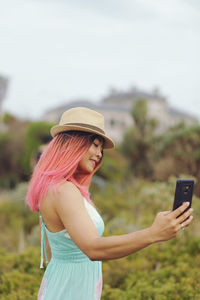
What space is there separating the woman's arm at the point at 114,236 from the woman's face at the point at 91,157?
0.34m

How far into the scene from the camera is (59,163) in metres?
1.94

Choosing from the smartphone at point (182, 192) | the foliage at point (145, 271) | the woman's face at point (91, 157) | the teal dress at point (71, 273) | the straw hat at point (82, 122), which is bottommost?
the foliage at point (145, 271)

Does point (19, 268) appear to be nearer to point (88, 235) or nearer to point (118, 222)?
point (118, 222)

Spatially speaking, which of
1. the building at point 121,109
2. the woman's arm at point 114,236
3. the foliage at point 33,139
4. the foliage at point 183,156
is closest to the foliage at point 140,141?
the foliage at point 183,156

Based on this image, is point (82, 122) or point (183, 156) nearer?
point (82, 122)

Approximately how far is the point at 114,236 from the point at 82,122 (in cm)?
72

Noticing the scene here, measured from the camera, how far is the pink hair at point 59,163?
189cm

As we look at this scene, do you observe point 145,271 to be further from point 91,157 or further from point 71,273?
point 91,157

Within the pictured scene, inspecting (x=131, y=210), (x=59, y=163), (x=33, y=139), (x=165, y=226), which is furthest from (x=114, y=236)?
(x=33, y=139)

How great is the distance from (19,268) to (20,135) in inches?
632

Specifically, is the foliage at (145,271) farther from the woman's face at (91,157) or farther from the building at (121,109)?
the building at (121,109)

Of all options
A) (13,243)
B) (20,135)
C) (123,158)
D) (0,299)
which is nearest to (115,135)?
(20,135)

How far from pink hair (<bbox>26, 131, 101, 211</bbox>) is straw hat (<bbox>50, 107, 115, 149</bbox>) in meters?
0.04

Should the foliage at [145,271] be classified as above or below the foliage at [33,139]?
below
